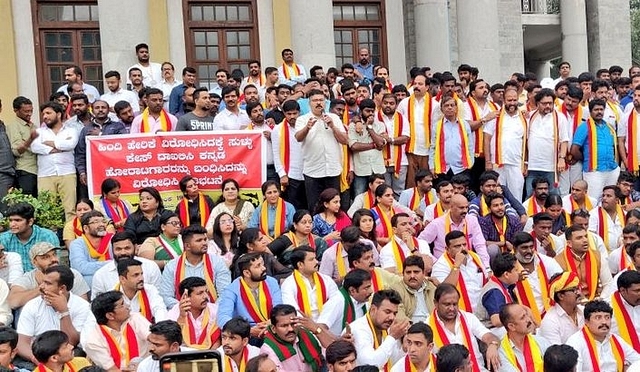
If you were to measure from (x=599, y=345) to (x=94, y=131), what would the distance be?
6.93 m

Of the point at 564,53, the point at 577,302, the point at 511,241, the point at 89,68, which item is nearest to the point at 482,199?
the point at 511,241

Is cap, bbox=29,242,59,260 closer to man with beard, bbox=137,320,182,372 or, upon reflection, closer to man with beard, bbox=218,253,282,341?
man with beard, bbox=218,253,282,341

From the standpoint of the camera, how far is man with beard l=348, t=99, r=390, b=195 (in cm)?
1213

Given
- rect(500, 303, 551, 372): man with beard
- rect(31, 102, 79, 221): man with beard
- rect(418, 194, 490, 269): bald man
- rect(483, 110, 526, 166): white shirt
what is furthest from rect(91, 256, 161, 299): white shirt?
rect(483, 110, 526, 166): white shirt

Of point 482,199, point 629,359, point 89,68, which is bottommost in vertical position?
point 629,359

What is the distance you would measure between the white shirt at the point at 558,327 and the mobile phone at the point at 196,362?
610cm

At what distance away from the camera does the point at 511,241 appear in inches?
421

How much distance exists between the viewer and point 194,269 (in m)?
9.33

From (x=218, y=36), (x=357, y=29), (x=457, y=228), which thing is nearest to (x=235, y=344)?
(x=457, y=228)

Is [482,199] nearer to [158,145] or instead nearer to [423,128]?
[423,128]

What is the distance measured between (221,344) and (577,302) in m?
3.45

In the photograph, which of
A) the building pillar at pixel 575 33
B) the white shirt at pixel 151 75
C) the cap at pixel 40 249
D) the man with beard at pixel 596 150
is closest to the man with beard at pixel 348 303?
the cap at pixel 40 249

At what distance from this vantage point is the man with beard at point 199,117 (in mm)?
12320

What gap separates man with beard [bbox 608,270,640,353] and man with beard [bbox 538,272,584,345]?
33 cm
